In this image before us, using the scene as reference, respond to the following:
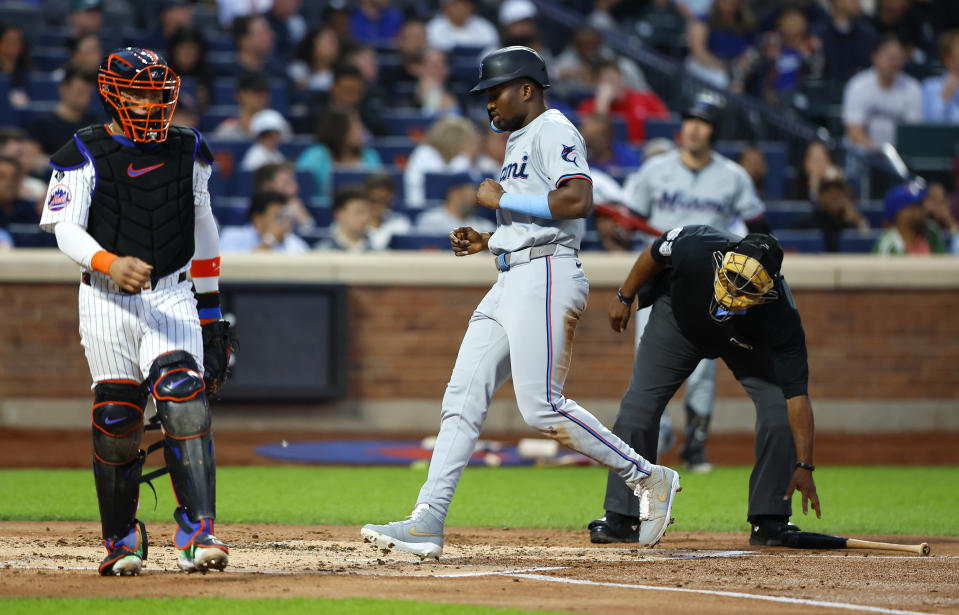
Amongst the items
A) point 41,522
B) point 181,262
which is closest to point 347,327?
point 41,522

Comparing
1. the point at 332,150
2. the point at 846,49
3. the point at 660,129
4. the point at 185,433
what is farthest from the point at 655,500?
the point at 846,49

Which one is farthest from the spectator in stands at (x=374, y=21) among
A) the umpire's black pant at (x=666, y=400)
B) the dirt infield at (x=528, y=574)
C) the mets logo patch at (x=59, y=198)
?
the mets logo patch at (x=59, y=198)

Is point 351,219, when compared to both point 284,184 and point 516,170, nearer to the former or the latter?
point 284,184

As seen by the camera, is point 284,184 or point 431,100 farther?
point 431,100

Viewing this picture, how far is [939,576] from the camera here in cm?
581

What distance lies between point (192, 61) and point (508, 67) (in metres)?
8.93

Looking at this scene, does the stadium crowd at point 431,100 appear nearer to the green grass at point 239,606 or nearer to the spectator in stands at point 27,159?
the spectator in stands at point 27,159

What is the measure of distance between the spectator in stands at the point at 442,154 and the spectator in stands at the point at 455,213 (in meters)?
0.37

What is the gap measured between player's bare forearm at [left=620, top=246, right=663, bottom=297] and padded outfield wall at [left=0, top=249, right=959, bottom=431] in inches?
205

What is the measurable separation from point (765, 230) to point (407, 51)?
7.24 meters

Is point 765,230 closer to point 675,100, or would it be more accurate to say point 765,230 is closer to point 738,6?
point 675,100

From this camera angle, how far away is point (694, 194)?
9680 mm

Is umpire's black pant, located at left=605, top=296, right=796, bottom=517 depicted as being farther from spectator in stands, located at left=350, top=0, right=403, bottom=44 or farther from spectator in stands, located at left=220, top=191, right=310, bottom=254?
spectator in stands, located at left=350, top=0, right=403, bottom=44

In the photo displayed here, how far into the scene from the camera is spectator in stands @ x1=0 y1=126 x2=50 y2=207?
1227 centimetres
